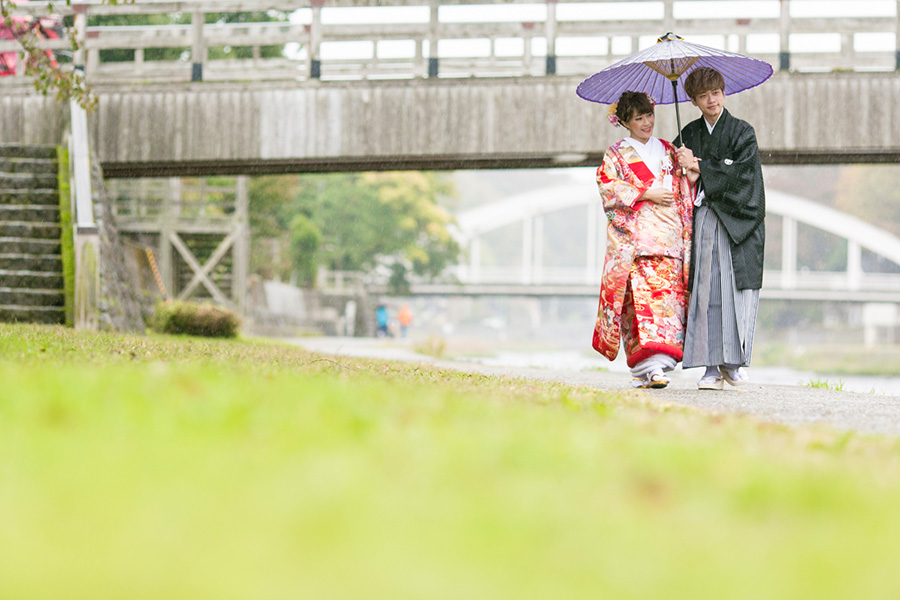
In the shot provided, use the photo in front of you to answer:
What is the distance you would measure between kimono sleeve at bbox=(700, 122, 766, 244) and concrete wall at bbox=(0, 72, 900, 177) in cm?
634

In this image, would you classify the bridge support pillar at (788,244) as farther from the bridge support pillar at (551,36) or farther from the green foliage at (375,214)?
the bridge support pillar at (551,36)

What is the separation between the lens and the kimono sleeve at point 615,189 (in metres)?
6.92

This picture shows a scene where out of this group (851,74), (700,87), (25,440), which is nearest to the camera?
(25,440)

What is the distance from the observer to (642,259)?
6.92 m

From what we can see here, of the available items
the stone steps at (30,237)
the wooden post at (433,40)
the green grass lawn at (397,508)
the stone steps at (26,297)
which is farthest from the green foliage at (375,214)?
the green grass lawn at (397,508)

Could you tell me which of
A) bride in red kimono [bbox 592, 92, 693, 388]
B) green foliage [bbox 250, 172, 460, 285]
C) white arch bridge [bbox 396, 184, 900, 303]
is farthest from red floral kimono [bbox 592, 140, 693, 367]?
white arch bridge [bbox 396, 184, 900, 303]

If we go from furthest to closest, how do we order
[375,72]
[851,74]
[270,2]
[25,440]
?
[375,72] → [270,2] → [851,74] → [25,440]

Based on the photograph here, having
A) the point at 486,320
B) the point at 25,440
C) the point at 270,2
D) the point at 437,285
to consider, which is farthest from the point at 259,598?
the point at 486,320

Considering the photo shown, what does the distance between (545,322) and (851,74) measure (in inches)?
3602

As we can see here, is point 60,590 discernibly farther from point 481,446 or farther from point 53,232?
point 53,232

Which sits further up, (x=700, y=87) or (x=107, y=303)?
(x=700, y=87)

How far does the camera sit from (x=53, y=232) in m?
11.8

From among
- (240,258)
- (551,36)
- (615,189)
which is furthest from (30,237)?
(240,258)

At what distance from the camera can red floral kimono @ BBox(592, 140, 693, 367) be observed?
22.4 feet
